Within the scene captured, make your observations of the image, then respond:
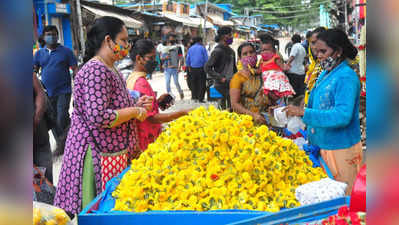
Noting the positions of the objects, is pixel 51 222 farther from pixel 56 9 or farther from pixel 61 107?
pixel 56 9

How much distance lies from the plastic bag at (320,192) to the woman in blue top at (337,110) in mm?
856

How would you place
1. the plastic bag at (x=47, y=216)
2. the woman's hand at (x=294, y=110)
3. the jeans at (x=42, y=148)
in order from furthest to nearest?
the jeans at (x=42, y=148) < the woman's hand at (x=294, y=110) < the plastic bag at (x=47, y=216)

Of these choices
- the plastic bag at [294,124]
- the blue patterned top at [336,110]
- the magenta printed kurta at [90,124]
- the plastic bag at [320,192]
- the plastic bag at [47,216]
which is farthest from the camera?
the plastic bag at [294,124]

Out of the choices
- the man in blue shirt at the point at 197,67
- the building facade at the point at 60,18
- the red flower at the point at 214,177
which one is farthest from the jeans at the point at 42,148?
the building facade at the point at 60,18

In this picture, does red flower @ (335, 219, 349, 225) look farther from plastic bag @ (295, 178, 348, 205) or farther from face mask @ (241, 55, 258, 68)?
face mask @ (241, 55, 258, 68)

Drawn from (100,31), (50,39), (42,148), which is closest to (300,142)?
(100,31)

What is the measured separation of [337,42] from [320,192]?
1374 millimetres

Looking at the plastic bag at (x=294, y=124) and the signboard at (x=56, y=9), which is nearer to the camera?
the plastic bag at (x=294, y=124)

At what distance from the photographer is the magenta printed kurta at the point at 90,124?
8.13 ft

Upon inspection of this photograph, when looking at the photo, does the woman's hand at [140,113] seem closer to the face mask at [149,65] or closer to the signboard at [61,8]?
the face mask at [149,65]

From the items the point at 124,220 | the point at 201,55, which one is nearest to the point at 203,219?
the point at 124,220

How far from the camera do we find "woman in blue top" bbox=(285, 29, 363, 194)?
265cm

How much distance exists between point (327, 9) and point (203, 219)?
26249mm
